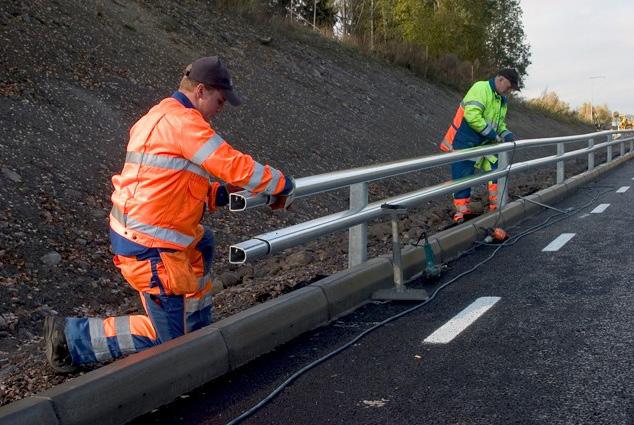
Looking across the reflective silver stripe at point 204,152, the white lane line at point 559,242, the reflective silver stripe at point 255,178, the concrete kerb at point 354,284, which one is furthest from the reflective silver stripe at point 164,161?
the white lane line at point 559,242

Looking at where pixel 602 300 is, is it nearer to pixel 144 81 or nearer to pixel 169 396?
pixel 169 396

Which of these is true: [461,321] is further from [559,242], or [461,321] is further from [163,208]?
[559,242]

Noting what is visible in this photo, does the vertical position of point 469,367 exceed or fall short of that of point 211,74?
it falls short

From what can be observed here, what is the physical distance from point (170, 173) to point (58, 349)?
1107mm

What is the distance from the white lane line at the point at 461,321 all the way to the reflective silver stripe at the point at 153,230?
5.38 ft

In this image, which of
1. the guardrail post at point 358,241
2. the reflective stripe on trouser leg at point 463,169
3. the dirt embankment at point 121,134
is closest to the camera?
the guardrail post at point 358,241

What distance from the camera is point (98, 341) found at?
15.1ft

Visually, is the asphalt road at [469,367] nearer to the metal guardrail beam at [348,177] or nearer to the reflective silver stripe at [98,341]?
the reflective silver stripe at [98,341]

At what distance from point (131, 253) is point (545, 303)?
304 centimetres

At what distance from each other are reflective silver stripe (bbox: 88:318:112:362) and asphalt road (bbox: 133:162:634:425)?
1.81ft

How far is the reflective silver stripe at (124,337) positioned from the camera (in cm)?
465

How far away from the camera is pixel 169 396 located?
4.28 m

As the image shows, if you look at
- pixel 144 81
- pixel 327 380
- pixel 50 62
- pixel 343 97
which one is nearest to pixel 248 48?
pixel 343 97

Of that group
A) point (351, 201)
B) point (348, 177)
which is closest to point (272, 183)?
point (348, 177)
